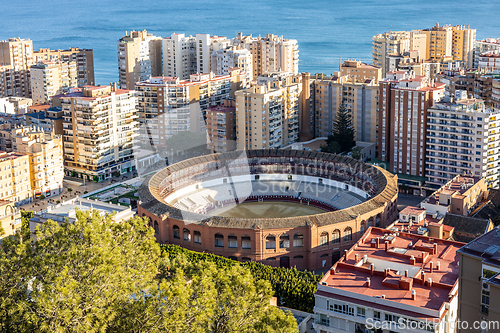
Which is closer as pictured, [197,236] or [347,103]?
[197,236]

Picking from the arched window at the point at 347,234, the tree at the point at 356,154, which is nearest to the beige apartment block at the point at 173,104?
the tree at the point at 356,154

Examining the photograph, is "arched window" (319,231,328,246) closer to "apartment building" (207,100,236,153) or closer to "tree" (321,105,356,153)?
"tree" (321,105,356,153)

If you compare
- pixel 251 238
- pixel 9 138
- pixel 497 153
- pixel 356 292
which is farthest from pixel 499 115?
pixel 9 138

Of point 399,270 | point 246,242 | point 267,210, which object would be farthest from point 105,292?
point 267,210

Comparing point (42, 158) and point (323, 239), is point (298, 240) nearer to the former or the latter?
point (323, 239)

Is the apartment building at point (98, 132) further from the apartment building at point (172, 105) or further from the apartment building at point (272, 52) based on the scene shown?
the apartment building at point (272, 52)

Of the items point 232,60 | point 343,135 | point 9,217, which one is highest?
point 232,60
